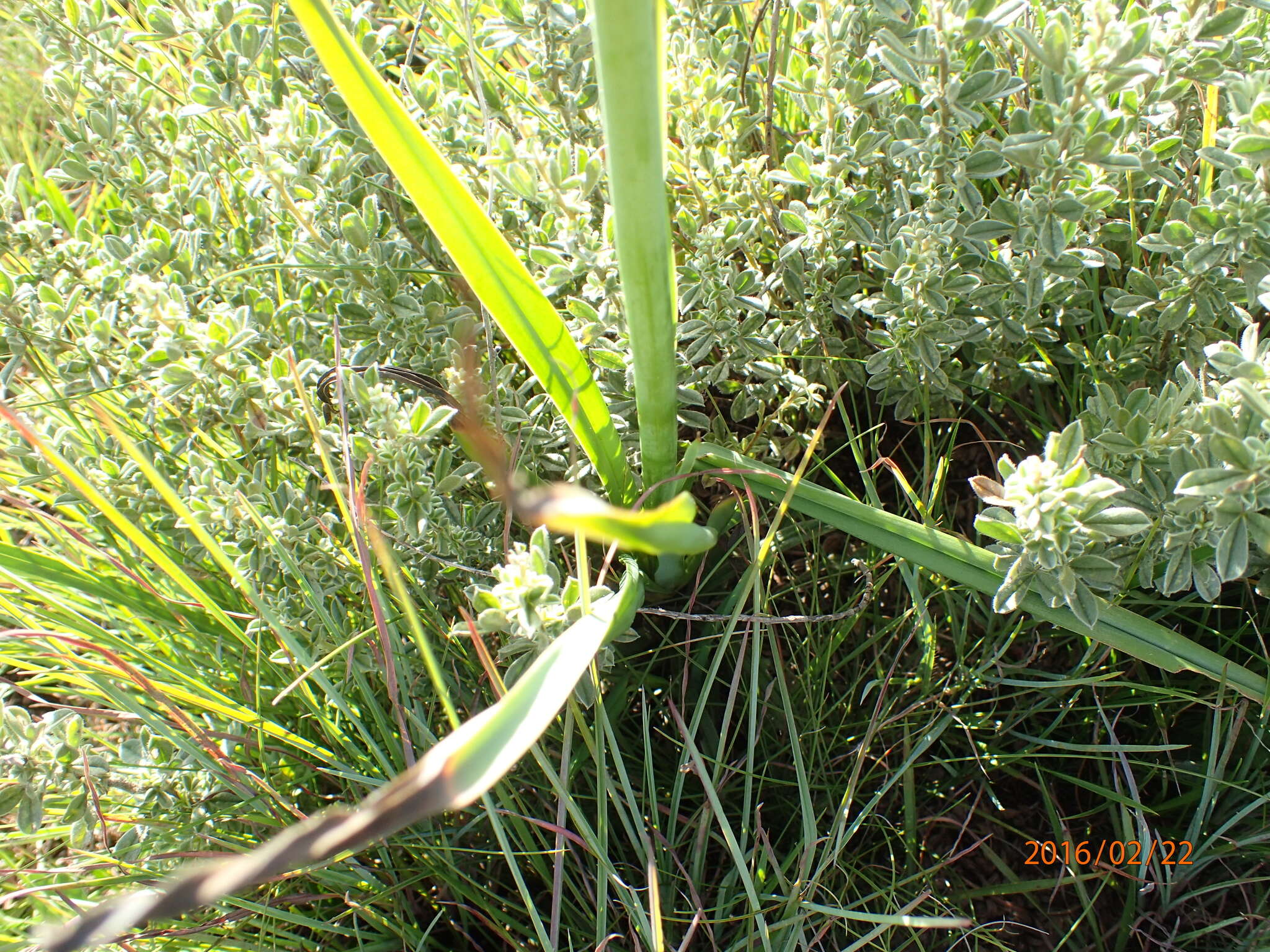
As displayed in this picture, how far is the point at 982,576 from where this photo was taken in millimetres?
1135

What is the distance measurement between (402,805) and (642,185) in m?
0.64

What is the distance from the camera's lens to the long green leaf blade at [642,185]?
81 cm

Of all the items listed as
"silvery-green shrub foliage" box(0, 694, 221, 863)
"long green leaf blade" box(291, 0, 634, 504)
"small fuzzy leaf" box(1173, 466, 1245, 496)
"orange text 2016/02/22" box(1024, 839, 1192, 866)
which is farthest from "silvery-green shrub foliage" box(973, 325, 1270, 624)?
"silvery-green shrub foliage" box(0, 694, 221, 863)

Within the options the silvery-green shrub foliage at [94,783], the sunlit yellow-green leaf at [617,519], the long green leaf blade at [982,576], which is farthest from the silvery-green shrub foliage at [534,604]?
the silvery-green shrub foliage at [94,783]

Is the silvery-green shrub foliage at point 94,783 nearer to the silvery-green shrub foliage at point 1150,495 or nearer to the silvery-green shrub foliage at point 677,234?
the silvery-green shrub foliage at point 677,234

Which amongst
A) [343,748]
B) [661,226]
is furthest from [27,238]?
[661,226]

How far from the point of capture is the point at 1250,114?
1.03 metres

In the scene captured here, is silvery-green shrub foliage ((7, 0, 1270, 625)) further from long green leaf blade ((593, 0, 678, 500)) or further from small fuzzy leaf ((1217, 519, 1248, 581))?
long green leaf blade ((593, 0, 678, 500))

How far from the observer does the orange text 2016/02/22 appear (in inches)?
49.1

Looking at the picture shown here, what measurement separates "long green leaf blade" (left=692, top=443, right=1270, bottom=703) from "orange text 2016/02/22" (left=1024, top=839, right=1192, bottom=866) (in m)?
0.27

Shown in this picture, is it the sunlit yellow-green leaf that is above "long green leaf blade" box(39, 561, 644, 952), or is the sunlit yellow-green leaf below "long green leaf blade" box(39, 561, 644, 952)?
above

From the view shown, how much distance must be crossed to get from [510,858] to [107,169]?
1373 millimetres

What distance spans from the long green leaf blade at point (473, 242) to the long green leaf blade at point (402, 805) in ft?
1.21

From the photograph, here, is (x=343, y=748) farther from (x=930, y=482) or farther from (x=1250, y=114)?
(x=1250, y=114)
